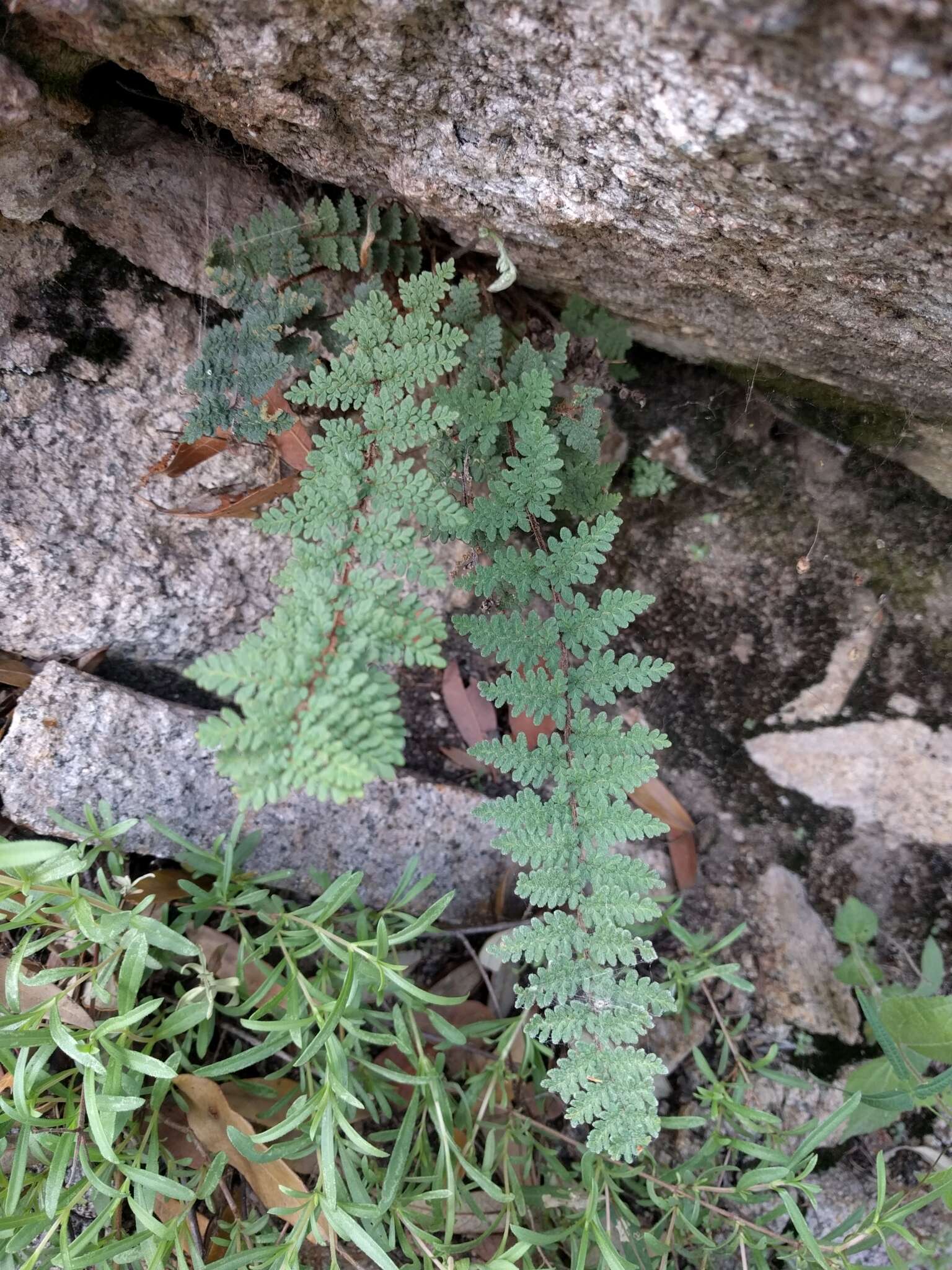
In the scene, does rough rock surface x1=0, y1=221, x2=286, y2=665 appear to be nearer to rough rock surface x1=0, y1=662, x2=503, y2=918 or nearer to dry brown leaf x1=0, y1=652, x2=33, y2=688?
dry brown leaf x1=0, y1=652, x2=33, y2=688

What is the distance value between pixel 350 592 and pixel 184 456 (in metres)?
1.14

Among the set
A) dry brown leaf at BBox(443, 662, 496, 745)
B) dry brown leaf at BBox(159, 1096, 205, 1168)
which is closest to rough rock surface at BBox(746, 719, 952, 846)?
dry brown leaf at BBox(443, 662, 496, 745)

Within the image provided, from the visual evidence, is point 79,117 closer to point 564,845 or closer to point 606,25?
point 606,25

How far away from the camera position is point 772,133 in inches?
60.3

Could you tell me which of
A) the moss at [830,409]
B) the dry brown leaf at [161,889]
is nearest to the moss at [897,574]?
the moss at [830,409]

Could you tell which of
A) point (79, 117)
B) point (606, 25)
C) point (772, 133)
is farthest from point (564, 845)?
point (79, 117)

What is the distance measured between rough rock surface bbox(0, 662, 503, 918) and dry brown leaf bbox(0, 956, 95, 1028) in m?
0.39

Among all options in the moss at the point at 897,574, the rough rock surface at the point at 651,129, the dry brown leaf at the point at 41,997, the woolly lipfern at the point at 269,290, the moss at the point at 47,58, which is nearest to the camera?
the rough rock surface at the point at 651,129

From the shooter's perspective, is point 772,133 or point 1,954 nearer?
point 772,133

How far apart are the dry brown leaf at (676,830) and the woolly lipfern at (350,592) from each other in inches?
60.8

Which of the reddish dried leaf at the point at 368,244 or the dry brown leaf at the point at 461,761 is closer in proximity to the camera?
the reddish dried leaf at the point at 368,244

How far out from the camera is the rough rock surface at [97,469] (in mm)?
2453

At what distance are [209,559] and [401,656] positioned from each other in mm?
1280

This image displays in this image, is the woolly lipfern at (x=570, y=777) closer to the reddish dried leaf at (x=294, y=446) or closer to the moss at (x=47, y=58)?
the reddish dried leaf at (x=294, y=446)
